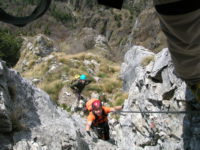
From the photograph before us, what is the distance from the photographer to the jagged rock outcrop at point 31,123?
4.01 meters

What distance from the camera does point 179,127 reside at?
471cm

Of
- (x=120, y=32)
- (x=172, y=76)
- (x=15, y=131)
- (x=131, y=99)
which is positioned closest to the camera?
(x=15, y=131)

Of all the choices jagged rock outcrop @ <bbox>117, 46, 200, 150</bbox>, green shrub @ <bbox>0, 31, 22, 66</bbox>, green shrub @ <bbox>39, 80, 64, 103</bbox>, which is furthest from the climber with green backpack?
green shrub @ <bbox>0, 31, 22, 66</bbox>

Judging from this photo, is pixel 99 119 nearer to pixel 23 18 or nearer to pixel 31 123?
pixel 31 123

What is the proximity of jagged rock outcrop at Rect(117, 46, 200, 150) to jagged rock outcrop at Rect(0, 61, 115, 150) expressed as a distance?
82 centimetres

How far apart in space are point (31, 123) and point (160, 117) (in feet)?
9.12

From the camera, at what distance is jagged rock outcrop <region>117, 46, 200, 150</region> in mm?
4516

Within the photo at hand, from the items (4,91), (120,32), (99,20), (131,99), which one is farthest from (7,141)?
(99,20)

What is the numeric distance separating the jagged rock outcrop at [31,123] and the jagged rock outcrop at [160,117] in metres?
0.82

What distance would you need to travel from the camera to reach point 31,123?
469 centimetres

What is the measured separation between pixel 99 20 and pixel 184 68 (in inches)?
3206

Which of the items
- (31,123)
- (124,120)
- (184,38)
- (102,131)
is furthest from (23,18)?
(124,120)

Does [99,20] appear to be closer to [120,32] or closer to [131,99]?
[120,32]

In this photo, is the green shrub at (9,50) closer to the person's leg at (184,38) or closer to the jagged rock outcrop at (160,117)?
the jagged rock outcrop at (160,117)
